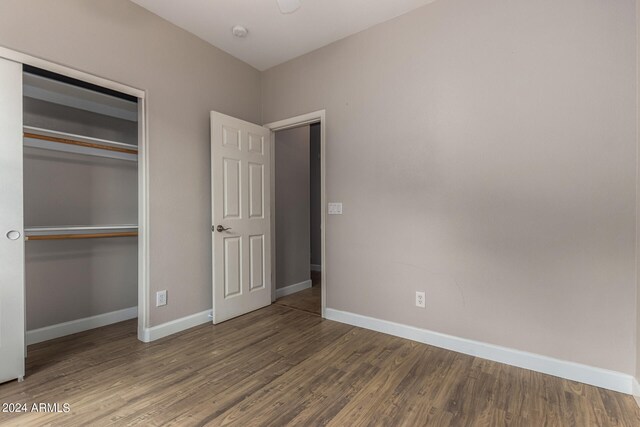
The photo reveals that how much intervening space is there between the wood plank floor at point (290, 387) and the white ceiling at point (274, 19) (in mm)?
2812

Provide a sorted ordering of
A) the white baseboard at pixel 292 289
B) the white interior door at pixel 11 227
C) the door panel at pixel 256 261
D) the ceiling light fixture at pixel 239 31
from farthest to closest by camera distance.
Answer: the white baseboard at pixel 292 289
the door panel at pixel 256 261
the ceiling light fixture at pixel 239 31
the white interior door at pixel 11 227

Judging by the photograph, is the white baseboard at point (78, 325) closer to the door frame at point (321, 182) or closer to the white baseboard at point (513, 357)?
the door frame at point (321, 182)

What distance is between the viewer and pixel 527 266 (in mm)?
2068

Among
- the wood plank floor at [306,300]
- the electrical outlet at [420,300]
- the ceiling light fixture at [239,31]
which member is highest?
the ceiling light fixture at [239,31]

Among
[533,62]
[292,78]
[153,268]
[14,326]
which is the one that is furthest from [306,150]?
[14,326]

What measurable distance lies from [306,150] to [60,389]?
11.6 feet

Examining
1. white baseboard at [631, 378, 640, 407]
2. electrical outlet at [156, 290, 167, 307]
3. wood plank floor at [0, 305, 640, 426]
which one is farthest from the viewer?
electrical outlet at [156, 290, 167, 307]

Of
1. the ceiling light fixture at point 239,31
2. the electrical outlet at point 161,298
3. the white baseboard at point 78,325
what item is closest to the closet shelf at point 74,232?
the electrical outlet at point 161,298

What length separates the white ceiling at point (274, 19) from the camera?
8.03 ft

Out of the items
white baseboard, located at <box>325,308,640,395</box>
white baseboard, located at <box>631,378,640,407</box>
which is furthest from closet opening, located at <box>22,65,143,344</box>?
white baseboard, located at <box>631,378,640,407</box>

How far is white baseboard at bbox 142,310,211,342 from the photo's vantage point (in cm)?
252

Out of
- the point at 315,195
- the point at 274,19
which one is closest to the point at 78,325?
the point at 274,19

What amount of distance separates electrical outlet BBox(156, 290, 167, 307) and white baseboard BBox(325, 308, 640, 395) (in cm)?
174

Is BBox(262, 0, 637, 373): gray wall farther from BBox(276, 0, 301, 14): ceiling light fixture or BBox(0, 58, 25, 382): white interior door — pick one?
BBox(0, 58, 25, 382): white interior door
